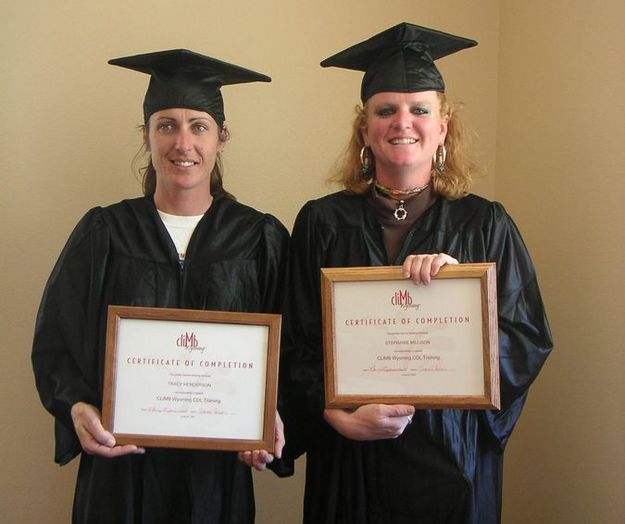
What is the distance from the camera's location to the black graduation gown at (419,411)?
177 centimetres

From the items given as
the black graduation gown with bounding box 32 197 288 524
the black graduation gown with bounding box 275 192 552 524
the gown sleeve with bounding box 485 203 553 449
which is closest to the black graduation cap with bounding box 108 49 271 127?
the black graduation gown with bounding box 32 197 288 524

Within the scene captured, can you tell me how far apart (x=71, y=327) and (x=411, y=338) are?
2.84 ft

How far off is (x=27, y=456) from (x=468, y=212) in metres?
1.62

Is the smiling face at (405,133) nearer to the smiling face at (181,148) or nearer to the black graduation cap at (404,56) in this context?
the black graduation cap at (404,56)

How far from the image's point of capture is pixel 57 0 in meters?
2.41

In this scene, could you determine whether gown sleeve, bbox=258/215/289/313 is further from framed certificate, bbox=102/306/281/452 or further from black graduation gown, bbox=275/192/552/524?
framed certificate, bbox=102/306/281/452

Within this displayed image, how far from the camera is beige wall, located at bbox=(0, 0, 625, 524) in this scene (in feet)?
7.11

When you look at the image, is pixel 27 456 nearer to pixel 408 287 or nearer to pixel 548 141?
pixel 408 287

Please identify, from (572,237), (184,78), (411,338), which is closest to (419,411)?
(411,338)

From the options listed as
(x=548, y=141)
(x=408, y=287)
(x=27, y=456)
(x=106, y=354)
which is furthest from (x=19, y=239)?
(x=548, y=141)

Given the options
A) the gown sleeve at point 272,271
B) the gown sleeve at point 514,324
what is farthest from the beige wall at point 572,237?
the gown sleeve at point 272,271

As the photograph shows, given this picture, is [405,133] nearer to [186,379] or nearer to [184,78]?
[184,78]

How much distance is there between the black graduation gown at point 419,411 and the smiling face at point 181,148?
32 cm

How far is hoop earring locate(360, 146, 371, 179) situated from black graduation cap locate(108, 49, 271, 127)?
33 cm
